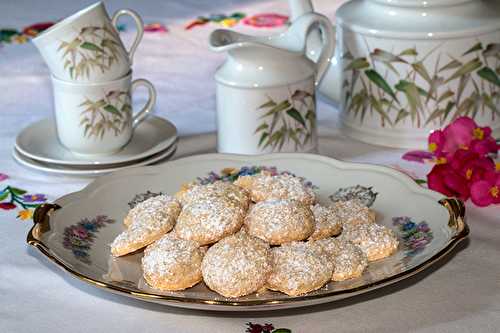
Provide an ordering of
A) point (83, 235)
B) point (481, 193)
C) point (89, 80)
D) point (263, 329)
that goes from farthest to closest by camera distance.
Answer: point (89, 80) < point (481, 193) < point (83, 235) < point (263, 329)

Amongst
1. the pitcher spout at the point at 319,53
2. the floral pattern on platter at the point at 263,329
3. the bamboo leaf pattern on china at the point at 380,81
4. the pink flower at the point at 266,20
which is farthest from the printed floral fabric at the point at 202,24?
the floral pattern on platter at the point at 263,329

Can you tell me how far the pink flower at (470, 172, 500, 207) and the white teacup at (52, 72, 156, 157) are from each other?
1.35 ft

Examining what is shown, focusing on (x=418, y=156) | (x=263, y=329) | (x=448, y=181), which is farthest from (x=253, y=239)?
(x=418, y=156)

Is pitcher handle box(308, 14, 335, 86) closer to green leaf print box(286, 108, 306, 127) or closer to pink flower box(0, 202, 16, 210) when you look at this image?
green leaf print box(286, 108, 306, 127)

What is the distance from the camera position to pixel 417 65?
3.50 feet

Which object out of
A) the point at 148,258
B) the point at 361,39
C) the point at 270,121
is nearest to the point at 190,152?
the point at 270,121

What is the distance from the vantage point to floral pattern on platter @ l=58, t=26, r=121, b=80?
1.04 meters

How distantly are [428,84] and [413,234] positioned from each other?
0.30 meters

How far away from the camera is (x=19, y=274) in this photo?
2.72 feet

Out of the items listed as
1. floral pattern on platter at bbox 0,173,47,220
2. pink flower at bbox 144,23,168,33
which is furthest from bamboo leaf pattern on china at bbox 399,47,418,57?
pink flower at bbox 144,23,168,33

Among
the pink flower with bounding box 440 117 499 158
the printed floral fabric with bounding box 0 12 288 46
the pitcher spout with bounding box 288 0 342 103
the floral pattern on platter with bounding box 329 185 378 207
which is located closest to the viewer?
the floral pattern on platter with bounding box 329 185 378 207

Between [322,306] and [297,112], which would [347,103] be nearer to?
[297,112]

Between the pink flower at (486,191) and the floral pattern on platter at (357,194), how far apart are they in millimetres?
110

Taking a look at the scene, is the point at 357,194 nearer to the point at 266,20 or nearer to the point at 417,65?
the point at 417,65
